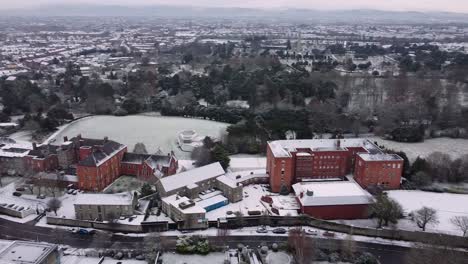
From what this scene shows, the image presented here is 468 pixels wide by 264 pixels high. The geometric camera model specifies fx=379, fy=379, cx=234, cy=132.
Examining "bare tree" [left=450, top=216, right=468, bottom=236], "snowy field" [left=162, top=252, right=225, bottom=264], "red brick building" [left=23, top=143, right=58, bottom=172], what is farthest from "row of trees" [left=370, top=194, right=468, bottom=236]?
"red brick building" [left=23, top=143, right=58, bottom=172]

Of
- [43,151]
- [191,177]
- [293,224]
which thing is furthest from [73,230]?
[293,224]

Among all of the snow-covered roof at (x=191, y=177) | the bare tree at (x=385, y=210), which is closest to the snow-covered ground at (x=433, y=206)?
the bare tree at (x=385, y=210)

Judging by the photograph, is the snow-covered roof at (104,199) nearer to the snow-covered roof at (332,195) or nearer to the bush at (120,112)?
the snow-covered roof at (332,195)

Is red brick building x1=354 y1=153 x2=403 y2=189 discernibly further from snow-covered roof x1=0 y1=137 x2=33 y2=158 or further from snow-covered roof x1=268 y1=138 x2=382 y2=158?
snow-covered roof x1=0 y1=137 x2=33 y2=158

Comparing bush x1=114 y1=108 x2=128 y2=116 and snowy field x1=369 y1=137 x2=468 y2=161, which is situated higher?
bush x1=114 y1=108 x2=128 y2=116

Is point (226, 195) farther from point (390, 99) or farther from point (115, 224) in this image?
point (390, 99)

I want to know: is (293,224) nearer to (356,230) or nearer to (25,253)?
(356,230)

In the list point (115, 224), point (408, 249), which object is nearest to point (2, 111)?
point (115, 224)
